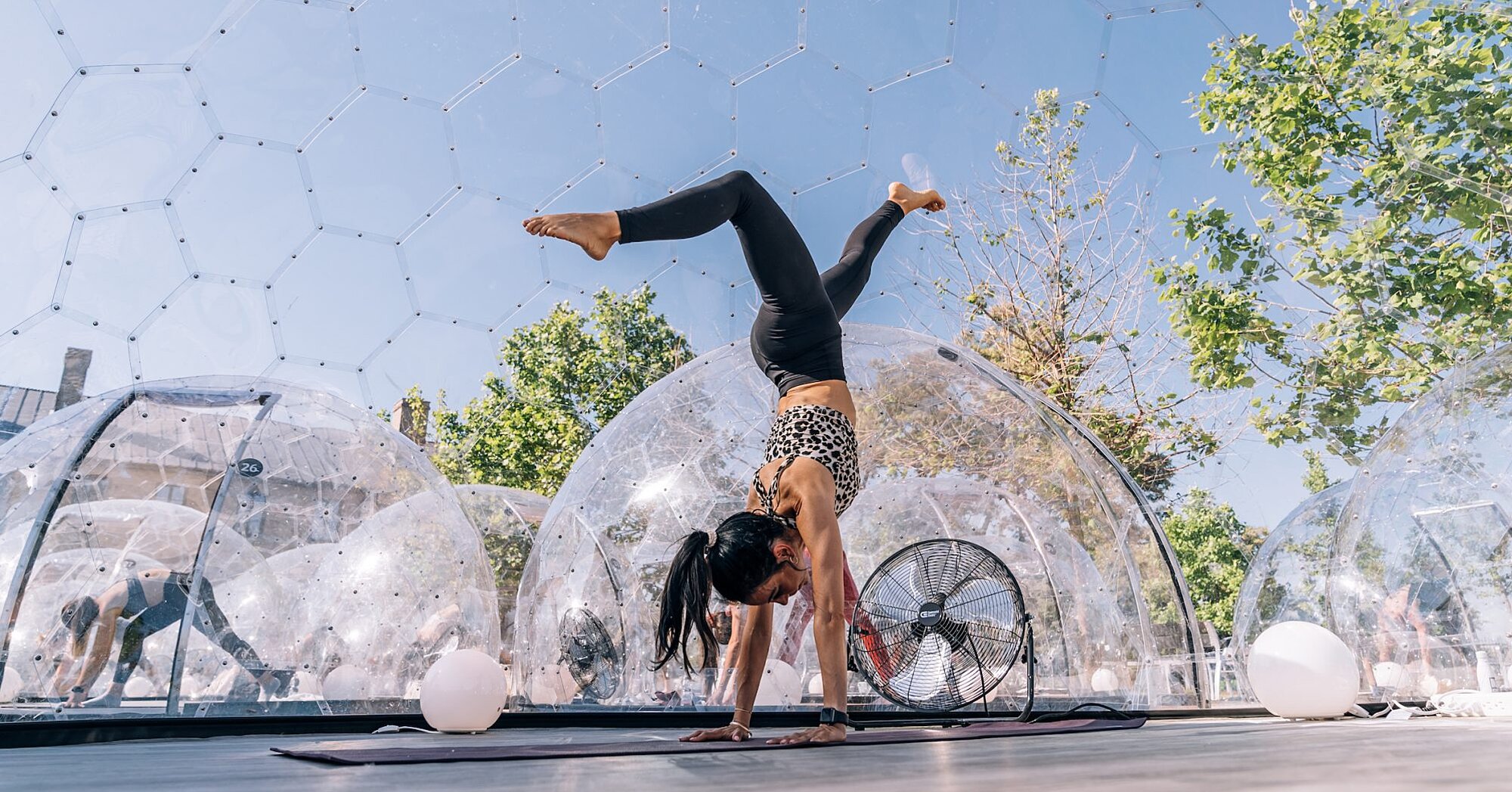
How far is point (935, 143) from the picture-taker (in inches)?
564

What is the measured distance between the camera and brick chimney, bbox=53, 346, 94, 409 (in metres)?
10.8

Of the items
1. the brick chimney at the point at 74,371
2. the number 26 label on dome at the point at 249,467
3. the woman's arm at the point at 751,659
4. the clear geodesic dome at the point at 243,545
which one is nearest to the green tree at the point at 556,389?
the brick chimney at the point at 74,371

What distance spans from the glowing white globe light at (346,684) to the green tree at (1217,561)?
30005mm

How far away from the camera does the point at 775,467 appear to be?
4055mm

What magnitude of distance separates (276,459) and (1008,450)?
5.53 meters

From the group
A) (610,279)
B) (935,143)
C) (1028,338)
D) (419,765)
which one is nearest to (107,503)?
(419,765)

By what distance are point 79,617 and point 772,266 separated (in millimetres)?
4776

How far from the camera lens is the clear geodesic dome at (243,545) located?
5621 millimetres

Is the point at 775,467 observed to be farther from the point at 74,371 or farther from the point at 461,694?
the point at 74,371

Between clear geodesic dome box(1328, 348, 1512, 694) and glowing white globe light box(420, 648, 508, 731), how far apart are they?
18.3 ft

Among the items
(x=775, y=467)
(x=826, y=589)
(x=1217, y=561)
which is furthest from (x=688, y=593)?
(x=1217, y=561)

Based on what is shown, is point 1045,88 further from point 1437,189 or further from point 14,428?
point 14,428

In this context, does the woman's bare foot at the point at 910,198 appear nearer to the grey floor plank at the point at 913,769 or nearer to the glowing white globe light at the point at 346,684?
the grey floor plank at the point at 913,769

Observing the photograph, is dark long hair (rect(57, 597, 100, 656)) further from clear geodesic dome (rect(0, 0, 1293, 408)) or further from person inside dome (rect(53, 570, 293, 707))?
clear geodesic dome (rect(0, 0, 1293, 408))
